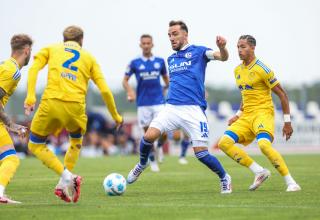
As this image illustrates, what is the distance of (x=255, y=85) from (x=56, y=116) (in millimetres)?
3876

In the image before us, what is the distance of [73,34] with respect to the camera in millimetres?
10844

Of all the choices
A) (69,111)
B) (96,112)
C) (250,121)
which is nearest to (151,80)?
(250,121)

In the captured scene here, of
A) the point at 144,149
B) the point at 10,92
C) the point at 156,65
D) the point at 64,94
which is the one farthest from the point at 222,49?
the point at 156,65

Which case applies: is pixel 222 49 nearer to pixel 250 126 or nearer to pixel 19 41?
pixel 250 126

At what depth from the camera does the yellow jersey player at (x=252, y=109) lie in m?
12.8

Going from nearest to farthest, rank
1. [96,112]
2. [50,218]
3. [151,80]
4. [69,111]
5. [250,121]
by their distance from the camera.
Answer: [50,218] → [69,111] → [250,121] → [151,80] → [96,112]

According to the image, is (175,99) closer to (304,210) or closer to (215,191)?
(215,191)

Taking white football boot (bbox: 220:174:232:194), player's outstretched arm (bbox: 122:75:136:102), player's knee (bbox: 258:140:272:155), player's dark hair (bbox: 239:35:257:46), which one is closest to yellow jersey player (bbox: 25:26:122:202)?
white football boot (bbox: 220:174:232:194)

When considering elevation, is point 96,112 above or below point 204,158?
below

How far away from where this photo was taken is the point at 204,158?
12.2 m

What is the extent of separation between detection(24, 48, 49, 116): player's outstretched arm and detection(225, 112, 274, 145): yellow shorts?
3704 mm

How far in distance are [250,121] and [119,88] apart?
22.9m

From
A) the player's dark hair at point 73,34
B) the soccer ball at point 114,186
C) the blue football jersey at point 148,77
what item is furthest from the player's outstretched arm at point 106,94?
the blue football jersey at point 148,77

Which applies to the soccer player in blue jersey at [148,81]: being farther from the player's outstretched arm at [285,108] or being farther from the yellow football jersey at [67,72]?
the yellow football jersey at [67,72]
